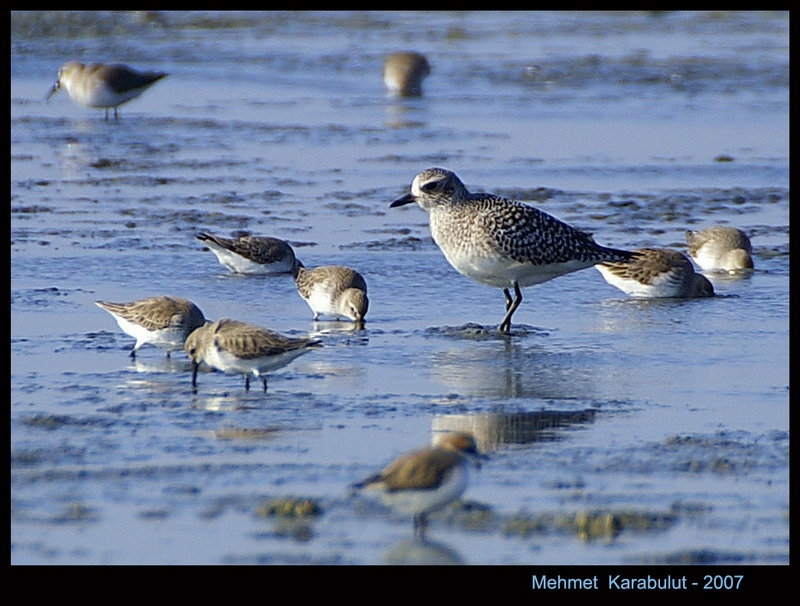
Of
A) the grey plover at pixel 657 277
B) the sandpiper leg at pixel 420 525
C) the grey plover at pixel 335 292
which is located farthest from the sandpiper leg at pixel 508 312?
the sandpiper leg at pixel 420 525

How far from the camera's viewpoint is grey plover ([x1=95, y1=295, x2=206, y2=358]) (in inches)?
412

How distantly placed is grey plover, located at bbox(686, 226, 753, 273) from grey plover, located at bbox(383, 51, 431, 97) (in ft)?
43.3

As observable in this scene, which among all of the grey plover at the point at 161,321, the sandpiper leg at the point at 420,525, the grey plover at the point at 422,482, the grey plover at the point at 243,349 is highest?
the grey plover at the point at 161,321

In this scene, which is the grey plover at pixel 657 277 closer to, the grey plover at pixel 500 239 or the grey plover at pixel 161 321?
the grey plover at pixel 500 239

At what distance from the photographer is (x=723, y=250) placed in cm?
1427

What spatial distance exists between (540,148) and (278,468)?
14785 mm

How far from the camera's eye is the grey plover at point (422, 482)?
6.62 meters

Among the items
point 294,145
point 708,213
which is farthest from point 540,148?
point 708,213

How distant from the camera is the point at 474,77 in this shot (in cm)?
3111

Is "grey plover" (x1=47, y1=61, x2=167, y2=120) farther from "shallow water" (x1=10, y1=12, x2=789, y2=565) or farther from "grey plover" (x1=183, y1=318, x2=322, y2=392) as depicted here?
"grey plover" (x1=183, y1=318, x2=322, y2=392)

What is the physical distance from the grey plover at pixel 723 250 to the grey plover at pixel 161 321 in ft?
18.4

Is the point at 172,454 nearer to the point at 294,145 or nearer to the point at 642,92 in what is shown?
the point at 294,145

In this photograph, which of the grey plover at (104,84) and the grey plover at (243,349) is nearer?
the grey plover at (243,349)

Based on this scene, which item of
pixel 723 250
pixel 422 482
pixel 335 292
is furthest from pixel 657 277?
pixel 422 482
